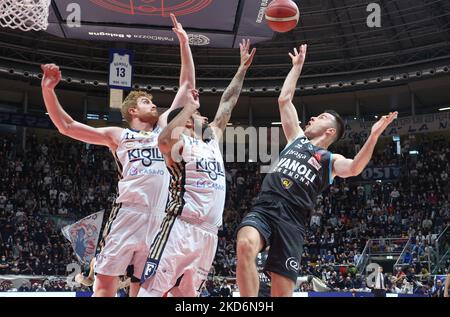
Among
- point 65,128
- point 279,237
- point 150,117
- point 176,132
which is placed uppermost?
point 150,117

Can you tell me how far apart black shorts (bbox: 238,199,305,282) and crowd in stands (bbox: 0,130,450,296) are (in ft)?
43.2

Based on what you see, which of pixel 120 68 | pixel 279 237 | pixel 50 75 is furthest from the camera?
pixel 120 68

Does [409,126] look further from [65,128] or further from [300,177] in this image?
[65,128]

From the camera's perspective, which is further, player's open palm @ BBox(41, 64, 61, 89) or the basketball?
the basketball

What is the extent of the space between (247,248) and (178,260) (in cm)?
70

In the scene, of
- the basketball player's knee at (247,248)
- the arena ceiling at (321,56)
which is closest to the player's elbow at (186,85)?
the basketball player's knee at (247,248)

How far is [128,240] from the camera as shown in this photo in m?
5.03

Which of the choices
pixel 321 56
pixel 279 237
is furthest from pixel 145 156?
pixel 321 56

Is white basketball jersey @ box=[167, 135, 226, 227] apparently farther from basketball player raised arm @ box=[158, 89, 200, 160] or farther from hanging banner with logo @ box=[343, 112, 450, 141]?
hanging banner with logo @ box=[343, 112, 450, 141]

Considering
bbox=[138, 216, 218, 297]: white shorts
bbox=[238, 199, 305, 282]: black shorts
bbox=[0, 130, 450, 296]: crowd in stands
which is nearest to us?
bbox=[138, 216, 218, 297]: white shorts

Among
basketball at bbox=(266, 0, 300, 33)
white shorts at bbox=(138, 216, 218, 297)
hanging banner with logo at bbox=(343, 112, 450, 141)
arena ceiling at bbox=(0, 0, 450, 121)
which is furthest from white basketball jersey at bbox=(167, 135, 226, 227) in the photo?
hanging banner with logo at bbox=(343, 112, 450, 141)

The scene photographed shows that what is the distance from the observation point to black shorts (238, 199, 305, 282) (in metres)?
5.10

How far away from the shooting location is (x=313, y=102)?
30.0 metres
